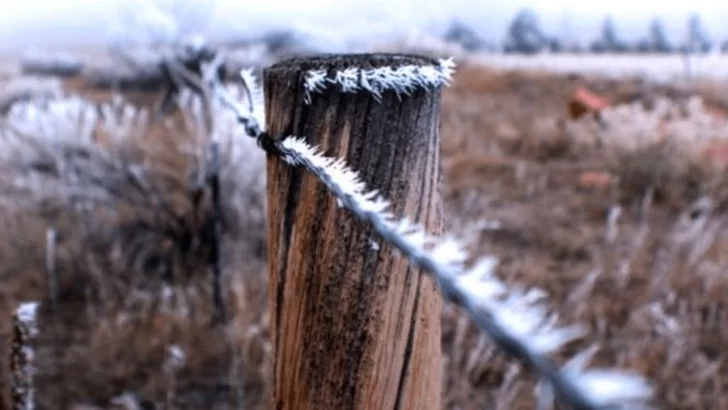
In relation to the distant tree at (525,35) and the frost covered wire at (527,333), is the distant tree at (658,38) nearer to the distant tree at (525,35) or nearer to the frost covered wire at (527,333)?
the distant tree at (525,35)

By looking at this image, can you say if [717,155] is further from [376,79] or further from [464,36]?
[464,36]

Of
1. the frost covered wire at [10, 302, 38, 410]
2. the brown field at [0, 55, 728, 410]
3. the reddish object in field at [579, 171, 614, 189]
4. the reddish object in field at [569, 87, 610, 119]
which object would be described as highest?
the reddish object in field at [569, 87, 610, 119]

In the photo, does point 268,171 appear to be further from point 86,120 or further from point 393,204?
point 86,120

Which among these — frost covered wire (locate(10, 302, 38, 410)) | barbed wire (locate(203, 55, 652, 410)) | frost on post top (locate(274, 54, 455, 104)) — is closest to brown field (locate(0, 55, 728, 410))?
frost covered wire (locate(10, 302, 38, 410))

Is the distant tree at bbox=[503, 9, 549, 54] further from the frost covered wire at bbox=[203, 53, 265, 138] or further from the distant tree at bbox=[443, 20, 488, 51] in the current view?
the frost covered wire at bbox=[203, 53, 265, 138]

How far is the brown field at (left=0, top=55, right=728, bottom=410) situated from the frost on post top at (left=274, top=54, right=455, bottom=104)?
1.30m

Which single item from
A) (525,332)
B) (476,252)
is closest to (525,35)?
(476,252)

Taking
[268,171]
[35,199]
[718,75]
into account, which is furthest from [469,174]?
[718,75]

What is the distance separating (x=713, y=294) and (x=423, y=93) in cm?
338

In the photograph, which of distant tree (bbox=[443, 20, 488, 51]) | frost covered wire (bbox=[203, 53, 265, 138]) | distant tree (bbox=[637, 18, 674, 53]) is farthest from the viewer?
distant tree (bbox=[443, 20, 488, 51])

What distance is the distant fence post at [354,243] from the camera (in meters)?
0.74

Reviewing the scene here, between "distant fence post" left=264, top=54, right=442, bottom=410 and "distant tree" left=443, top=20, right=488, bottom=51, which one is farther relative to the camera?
"distant tree" left=443, top=20, right=488, bottom=51

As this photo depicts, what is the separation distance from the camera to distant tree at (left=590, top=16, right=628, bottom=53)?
24.3 m

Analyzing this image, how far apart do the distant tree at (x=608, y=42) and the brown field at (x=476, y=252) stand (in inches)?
732
